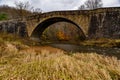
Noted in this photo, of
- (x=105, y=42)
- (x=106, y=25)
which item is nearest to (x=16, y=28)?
(x=106, y=25)

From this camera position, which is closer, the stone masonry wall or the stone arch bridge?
the stone masonry wall

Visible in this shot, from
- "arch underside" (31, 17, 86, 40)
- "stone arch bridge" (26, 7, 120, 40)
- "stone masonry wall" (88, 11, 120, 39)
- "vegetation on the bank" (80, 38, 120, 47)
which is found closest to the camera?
"vegetation on the bank" (80, 38, 120, 47)

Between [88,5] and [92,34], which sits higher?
[88,5]

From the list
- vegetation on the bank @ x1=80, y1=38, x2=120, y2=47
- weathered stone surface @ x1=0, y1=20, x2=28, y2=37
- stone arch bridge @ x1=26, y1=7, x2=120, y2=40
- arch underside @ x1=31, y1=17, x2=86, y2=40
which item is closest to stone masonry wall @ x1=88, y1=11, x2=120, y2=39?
stone arch bridge @ x1=26, y1=7, x2=120, y2=40

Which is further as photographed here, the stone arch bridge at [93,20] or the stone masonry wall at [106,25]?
the stone arch bridge at [93,20]

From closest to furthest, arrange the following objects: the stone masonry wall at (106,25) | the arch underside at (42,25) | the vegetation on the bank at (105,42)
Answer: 1. the vegetation on the bank at (105,42)
2. the stone masonry wall at (106,25)
3. the arch underside at (42,25)

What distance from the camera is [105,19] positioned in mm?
27062

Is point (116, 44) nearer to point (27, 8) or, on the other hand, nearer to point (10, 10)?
point (27, 8)

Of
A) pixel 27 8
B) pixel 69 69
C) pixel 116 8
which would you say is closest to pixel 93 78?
pixel 69 69

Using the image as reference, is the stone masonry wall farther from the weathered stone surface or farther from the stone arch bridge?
the weathered stone surface

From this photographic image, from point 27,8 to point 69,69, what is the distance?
191 ft

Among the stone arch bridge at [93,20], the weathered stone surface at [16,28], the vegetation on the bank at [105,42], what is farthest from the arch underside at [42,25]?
the vegetation on the bank at [105,42]

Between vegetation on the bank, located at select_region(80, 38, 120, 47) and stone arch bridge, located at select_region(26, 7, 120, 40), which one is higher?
stone arch bridge, located at select_region(26, 7, 120, 40)

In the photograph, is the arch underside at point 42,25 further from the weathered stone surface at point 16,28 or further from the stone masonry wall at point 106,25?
the stone masonry wall at point 106,25
